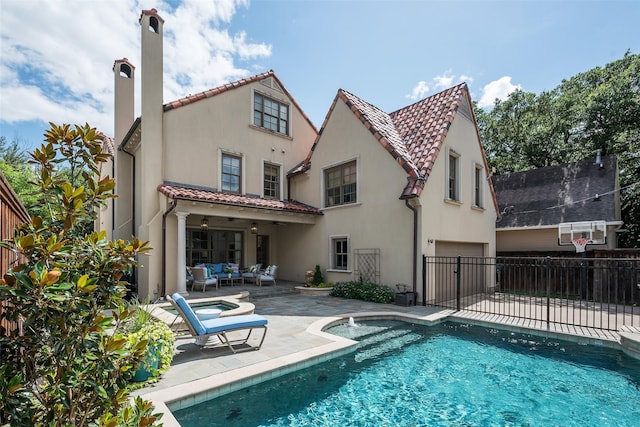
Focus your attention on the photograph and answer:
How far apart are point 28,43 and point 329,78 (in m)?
10.3

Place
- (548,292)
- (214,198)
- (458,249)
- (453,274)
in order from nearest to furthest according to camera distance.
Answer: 1. (548,292)
2. (214,198)
3. (453,274)
4. (458,249)

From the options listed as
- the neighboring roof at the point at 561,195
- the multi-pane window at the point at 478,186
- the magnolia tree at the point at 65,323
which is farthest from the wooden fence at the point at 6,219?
the neighboring roof at the point at 561,195

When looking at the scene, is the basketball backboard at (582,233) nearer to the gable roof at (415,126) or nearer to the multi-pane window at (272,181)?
the gable roof at (415,126)

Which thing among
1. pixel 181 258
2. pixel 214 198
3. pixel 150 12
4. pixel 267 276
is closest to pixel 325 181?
pixel 267 276

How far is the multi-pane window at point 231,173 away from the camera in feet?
46.4

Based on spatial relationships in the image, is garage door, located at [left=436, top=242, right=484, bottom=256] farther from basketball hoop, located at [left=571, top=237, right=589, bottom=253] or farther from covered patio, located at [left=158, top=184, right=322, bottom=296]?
covered patio, located at [left=158, top=184, right=322, bottom=296]

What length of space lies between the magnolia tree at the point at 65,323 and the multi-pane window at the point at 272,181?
13.1 m

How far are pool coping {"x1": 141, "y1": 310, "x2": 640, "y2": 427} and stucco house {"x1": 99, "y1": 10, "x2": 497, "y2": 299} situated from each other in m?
2.43

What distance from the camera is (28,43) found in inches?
360

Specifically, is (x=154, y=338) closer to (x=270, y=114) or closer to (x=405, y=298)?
(x=405, y=298)

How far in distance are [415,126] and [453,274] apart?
251 inches

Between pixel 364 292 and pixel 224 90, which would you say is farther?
pixel 224 90

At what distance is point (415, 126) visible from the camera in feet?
44.5

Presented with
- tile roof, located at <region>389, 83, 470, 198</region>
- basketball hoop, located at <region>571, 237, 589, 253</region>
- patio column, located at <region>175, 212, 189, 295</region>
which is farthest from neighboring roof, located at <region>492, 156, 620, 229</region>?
patio column, located at <region>175, 212, 189, 295</region>
